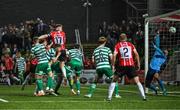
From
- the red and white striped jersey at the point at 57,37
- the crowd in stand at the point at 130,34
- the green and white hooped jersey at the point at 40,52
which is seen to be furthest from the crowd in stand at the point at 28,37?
the green and white hooped jersey at the point at 40,52

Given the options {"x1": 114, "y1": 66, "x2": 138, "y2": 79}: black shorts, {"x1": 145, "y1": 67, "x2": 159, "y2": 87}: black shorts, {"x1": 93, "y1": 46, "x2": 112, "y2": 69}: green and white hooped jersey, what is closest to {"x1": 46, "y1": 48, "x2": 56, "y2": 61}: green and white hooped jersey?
{"x1": 93, "y1": 46, "x2": 112, "y2": 69}: green and white hooped jersey

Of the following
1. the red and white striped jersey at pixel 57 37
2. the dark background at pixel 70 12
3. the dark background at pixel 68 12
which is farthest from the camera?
the dark background at pixel 70 12

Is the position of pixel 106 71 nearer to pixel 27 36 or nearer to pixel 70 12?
pixel 27 36

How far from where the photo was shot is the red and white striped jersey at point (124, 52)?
760 inches

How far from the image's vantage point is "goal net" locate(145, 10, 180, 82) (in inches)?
1068

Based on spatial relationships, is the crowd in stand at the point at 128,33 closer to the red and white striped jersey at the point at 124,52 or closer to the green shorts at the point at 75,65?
the green shorts at the point at 75,65

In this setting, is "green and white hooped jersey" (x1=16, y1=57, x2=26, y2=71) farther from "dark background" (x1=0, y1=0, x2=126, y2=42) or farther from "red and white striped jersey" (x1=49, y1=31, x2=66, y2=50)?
"red and white striped jersey" (x1=49, y1=31, x2=66, y2=50)

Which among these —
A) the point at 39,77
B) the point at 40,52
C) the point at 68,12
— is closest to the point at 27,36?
the point at 68,12

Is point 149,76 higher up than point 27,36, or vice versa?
point 27,36

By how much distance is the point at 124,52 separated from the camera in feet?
63.6

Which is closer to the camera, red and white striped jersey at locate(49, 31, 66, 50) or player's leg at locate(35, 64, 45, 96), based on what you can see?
player's leg at locate(35, 64, 45, 96)

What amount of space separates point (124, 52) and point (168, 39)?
12.4m

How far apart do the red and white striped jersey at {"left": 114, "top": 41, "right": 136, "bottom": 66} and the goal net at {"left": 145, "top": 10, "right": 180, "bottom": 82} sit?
6.38 metres

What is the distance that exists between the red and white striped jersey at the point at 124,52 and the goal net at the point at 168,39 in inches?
251
